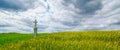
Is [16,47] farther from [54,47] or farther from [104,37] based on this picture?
[104,37]

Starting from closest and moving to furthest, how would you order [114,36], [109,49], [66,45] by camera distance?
1. [109,49]
2. [66,45]
3. [114,36]

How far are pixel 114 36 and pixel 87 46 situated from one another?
27.8ft

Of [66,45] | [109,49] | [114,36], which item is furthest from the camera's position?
[114,36]

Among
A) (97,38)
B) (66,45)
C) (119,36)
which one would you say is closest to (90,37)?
(97,38)

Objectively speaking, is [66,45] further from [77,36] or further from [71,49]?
[77,36]

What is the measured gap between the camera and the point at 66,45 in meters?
18.7

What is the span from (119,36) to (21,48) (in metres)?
11.6

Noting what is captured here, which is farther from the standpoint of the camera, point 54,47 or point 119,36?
point 119,36

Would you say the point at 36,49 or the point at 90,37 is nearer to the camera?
the point at 36,49

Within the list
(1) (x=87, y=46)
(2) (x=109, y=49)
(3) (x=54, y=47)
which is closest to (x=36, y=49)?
(3) (x=54, y=47)

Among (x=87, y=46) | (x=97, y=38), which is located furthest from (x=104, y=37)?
(x=87, y=46)

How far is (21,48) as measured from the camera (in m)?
19.1

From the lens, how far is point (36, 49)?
57.9ft

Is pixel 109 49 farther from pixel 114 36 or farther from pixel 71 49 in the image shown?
pixel 114 36
